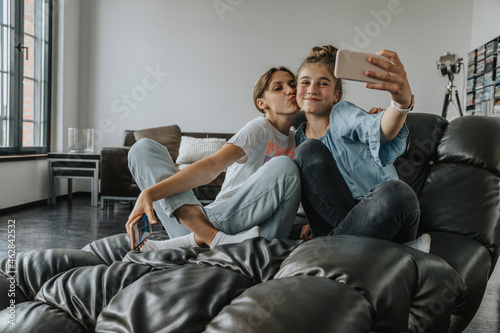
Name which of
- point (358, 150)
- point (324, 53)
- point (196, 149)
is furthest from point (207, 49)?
point (358, 150)

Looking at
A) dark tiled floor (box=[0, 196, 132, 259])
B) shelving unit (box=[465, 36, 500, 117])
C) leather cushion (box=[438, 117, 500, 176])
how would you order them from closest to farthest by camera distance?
leather cushion (box=[438, 117, 500, 176]), dark tiled floor (box=[0, 196, 132, 259]), shelving unit (box=[465, 36, 500, 117])

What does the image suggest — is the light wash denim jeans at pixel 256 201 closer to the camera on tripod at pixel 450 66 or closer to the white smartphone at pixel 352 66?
the white smartphone at pixel 352 66

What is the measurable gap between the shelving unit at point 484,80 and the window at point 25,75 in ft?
14.3

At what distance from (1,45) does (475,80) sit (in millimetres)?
4581

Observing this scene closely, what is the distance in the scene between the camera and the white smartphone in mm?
1184

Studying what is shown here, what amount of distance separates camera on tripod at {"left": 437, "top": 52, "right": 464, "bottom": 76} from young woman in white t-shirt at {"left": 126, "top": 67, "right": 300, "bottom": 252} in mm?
3605

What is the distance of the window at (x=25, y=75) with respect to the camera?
405cm

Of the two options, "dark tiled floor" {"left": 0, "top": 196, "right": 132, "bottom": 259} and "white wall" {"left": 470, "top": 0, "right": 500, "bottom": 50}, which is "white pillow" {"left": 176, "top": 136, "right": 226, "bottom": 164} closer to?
"dark tiled floor" {"left": 0, "top": 196, "right": 132, "bottom": 259}

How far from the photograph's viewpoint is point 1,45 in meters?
3.95

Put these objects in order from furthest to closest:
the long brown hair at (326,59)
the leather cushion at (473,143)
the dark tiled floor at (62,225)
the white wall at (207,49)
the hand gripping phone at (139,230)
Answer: the white wall at (207,49) < the dark tiled floor at (62,225) < the long brown hair at (326,59) < the leather cushion at (473,143) < the hand gripping phone at (139,230)

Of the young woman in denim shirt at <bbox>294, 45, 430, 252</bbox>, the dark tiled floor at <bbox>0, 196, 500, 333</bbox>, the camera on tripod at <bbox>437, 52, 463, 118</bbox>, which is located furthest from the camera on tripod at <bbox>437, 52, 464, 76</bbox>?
the young woman in denim shirt at <bbox>294, 45, 430, 252</bbox>

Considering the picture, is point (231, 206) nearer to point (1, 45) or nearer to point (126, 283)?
point (126, 283)

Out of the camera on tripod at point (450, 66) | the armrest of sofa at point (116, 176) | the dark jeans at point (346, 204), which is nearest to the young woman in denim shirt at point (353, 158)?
the dark jeans at point (346, 204)

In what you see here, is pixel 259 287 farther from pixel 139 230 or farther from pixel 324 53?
pixel 324 53
